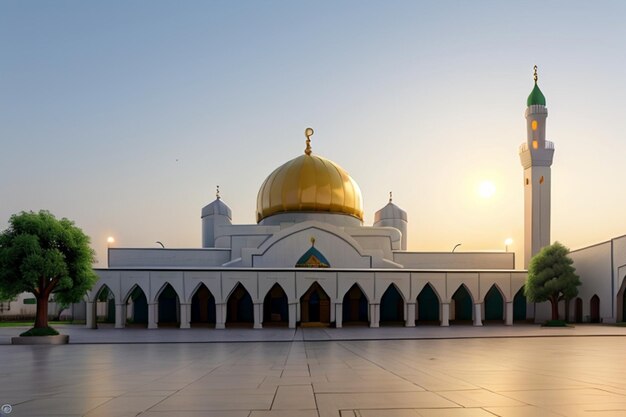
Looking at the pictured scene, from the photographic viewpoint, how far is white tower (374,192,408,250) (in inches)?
2101

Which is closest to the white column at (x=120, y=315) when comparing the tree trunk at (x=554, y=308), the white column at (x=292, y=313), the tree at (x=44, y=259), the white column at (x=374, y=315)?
the tree at (x=44, y=259)

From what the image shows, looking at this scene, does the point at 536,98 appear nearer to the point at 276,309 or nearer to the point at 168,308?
the point at 276,309

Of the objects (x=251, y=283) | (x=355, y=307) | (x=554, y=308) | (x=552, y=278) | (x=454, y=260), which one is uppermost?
(x=454, y=260)

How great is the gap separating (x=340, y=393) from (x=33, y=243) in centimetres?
1951

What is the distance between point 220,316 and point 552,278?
20.8 m

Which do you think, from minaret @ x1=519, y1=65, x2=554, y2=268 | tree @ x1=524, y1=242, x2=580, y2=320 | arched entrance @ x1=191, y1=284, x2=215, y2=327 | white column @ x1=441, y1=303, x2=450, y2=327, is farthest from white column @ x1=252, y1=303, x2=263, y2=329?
minaret @ x1=519, y1=65, x2=554, y2=268

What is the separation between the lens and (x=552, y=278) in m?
34.1

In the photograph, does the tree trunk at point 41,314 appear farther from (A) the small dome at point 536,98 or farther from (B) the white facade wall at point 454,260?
(A) the small dome at point 536,98

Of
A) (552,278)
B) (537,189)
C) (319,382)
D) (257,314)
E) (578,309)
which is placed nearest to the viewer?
(319,382)

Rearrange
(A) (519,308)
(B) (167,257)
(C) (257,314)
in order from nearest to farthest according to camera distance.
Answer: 1. (C) (257,314)
2. (A) (519,308)
3. (B) (167,257)

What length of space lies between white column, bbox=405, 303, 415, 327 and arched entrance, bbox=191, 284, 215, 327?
13669 mm

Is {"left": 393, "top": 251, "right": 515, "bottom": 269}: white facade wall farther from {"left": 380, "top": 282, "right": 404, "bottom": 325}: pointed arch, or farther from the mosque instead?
{"left": 380, "top": 282, "right": 404, "bottom": 325}: pointed arch

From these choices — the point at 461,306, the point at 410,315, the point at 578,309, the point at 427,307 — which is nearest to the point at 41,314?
the point at 410,315

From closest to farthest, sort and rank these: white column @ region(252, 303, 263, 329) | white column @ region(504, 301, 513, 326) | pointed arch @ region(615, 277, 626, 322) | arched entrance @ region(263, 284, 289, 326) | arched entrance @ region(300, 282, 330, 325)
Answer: white column @ region(252, 303, 263, 329), pointed arch @ region(615, 277, 626, 322), white column @ region(504, 301, 513, 326), arched entrance @ region(300, 282, 330, 325), arched entrance @ region(263, 284, 289, 326)
